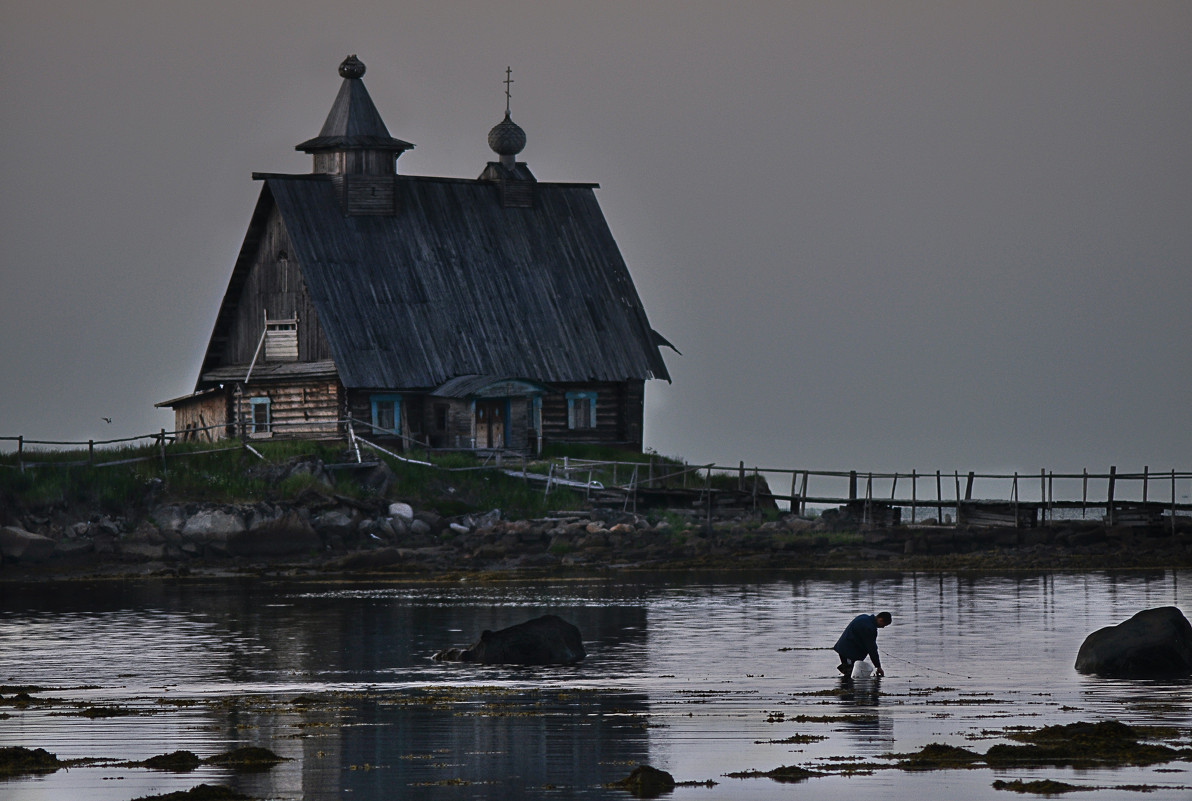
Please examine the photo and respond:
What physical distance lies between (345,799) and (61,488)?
119 ft

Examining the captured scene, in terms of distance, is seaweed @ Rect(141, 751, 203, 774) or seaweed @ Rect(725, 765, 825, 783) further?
seaweed @ Rect(141, 751, 203, 774)

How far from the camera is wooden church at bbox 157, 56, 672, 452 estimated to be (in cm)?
5791

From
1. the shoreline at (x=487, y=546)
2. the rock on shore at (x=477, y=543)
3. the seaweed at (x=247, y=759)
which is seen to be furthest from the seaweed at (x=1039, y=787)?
the rock on shore at (x=477, y=543)

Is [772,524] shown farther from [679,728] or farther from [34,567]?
[679,728]

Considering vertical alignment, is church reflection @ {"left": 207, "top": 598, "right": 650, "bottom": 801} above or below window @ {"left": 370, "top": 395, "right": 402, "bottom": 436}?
below

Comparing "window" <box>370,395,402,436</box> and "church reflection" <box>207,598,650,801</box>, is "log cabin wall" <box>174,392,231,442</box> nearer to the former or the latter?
"window" <box>370,395,402,436</box>

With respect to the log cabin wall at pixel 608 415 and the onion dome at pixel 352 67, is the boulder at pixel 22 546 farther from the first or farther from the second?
the onion dome at pixel 352 67

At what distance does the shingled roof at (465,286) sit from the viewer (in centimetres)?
5791

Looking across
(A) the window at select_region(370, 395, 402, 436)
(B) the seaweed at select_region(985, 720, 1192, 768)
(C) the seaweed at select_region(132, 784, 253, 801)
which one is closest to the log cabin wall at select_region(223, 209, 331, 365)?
(A) the window at select_region(370, 395, 402, 436)

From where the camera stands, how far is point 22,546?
47.7 m

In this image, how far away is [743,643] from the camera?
98.9 ft

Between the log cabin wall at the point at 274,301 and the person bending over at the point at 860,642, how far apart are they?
34401 millimetres

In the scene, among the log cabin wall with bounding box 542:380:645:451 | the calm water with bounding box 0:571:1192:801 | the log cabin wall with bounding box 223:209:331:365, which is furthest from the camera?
the log cabin wall with bounding box 542:380:645:451

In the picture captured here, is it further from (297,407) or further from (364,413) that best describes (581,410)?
(297,407)
